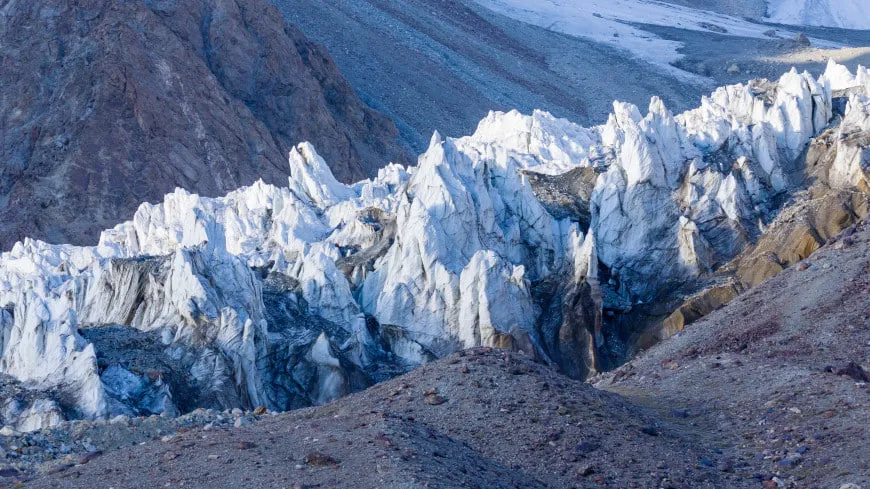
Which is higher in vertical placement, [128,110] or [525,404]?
[525,404]

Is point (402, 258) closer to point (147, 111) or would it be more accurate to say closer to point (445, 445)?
point (445, 445)

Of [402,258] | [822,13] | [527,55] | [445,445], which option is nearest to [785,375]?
[445,445]

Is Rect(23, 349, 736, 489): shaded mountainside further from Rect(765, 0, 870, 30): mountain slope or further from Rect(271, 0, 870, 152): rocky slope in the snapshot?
Rect(765, 0, 870, 30): mountain slope

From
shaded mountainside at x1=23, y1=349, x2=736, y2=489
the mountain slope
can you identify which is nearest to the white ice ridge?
shaded mountainside at x1=23, y1=349, x2=736, y2=489

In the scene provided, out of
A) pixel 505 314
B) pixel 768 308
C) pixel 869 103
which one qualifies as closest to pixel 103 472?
pixel 768 308

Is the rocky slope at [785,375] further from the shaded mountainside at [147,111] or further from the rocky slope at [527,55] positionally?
the rocky slope at [527,55]

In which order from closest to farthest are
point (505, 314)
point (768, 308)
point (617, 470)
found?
point (617, 470), point (768, 308), point (505, 314)

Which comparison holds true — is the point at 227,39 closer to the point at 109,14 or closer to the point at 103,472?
the point at 109,14

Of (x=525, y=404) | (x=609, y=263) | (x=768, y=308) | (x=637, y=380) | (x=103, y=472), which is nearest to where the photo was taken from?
(x=103, y=472)
